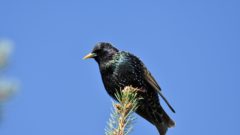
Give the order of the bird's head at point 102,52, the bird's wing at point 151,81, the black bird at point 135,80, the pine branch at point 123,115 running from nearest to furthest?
the pine branch at point 123,115, the black bird at point 135,80, the bird's wing at point 151,81, the bird's head at point 102,52

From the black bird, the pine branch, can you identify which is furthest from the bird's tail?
the pine branch

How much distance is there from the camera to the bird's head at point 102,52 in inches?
227

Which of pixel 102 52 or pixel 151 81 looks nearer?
pixel 151 81

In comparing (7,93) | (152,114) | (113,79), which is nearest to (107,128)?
(7,93)

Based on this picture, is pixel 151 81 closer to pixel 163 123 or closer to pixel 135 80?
pixel 135 80

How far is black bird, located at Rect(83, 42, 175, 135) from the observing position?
5289 millimetres

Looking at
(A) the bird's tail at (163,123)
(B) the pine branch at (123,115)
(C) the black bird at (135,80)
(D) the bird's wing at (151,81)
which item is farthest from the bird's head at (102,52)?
(B) the pine branch at (123,115)

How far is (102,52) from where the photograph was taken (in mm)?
5887

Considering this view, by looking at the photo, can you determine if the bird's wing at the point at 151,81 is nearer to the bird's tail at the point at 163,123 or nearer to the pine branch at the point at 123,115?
the bird's tail at the point at 163,123

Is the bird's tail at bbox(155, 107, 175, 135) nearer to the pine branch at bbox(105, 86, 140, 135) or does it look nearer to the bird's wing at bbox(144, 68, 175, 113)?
the bird's wing at bbox(144, 68, 175, 113)

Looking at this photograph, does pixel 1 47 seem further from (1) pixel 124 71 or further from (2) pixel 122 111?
(1) pixel 124 71

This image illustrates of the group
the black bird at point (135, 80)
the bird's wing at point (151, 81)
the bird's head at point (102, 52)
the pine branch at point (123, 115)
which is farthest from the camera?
the bird's head at point (102, 52)

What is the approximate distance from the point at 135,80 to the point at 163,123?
0.82 metres

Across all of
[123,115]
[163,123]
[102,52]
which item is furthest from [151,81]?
[123,115]
